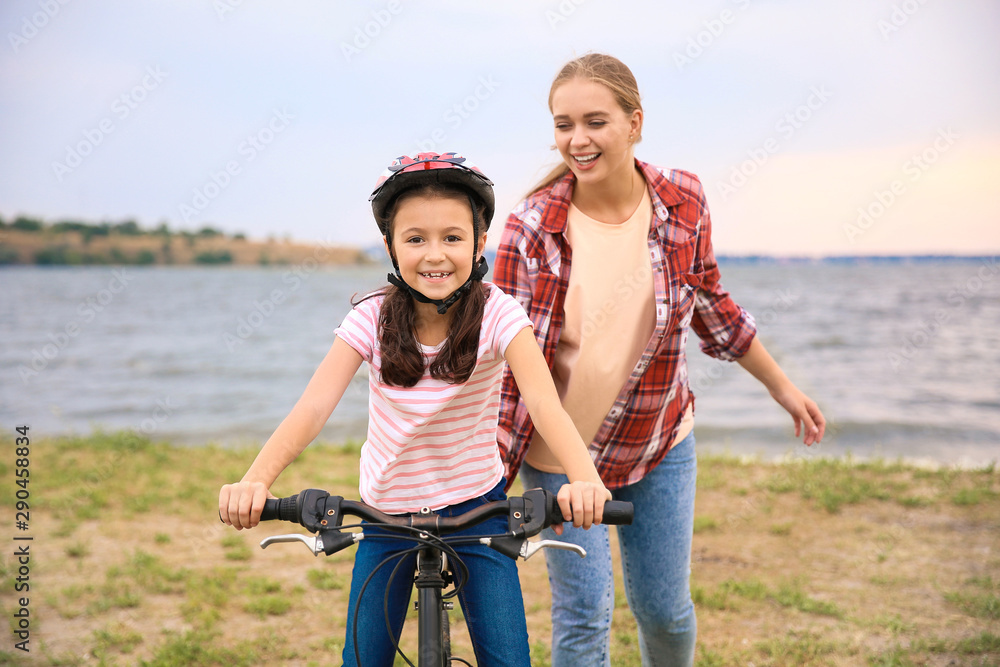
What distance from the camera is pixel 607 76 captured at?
293cm

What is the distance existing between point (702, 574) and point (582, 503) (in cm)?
395

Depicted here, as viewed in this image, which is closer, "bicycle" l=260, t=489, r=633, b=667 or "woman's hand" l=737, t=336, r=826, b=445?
"bicycle" l=260, t=489, r=633, b=667

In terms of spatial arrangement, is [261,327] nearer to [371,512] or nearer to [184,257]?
[371,512]

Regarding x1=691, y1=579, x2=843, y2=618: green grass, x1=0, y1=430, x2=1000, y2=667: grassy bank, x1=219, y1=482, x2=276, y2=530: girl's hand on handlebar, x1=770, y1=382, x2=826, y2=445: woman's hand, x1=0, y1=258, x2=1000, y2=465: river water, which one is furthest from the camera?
x1=0, y1=258, x2=1000, y2=465: river water

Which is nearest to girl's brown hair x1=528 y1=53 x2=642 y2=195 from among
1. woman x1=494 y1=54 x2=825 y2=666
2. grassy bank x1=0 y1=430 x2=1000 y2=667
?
woman x1=494 y1=54 x2=825 y2=666

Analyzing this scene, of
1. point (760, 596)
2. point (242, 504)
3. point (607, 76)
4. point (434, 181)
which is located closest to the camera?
point (242, 504)

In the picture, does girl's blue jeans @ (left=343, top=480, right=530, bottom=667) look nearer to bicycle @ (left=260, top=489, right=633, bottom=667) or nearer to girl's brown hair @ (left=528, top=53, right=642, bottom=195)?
bicycle @ (left=260, top=489, right=633, bottom=667)

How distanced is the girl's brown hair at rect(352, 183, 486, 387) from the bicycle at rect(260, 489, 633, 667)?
46cm

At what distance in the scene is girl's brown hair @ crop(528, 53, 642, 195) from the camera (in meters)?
2.91

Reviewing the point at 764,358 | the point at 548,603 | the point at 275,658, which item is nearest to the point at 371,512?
the point at 764,358

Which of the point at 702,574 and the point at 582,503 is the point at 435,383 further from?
the point at 702,574

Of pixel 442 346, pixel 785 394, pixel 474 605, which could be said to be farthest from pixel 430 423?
pixel 785 394

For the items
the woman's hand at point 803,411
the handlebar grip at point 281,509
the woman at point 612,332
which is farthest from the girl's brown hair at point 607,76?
the handlebar grip at point 281,509

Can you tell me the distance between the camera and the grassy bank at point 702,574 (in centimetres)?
447
